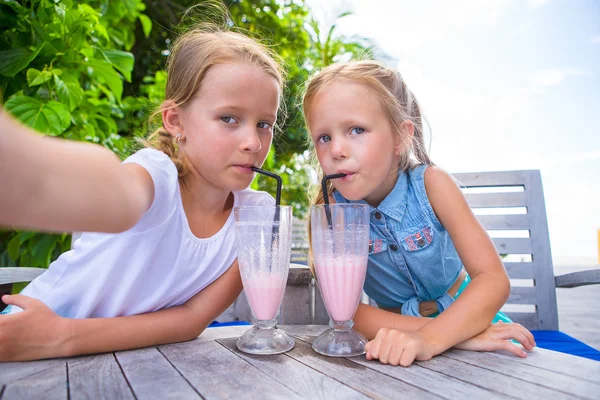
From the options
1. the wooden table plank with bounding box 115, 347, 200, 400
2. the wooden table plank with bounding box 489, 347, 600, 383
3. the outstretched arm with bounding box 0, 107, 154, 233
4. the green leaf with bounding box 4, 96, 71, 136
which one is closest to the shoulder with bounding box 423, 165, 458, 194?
the wooden table plank with bounding box 489, 347, 600, 383

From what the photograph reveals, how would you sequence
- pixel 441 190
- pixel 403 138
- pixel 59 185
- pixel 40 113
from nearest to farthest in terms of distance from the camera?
1. pixel 59 185
2. pixel 441 190
3. pixel 403 138
4. pixel 40 113

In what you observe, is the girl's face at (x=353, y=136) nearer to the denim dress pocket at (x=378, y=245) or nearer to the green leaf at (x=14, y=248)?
the denim dress pocket at (x=378, y=245)

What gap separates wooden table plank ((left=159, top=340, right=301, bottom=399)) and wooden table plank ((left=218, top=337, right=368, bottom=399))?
0.6 inches

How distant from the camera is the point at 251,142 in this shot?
1.18m

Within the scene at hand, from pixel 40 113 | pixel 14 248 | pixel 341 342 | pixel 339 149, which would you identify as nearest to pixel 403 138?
pixel 339 149

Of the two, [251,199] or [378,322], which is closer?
[378,322]

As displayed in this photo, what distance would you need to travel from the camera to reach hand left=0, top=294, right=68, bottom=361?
2.88 feet

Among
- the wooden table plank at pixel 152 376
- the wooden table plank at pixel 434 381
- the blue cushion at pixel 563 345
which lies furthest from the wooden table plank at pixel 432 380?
the blue cushion at pixel 563 345

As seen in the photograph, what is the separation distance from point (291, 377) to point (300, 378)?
0.02 m

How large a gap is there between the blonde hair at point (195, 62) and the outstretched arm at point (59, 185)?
73cm

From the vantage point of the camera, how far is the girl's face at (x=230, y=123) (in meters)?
1.20

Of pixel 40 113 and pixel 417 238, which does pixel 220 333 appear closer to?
pixel 417 238

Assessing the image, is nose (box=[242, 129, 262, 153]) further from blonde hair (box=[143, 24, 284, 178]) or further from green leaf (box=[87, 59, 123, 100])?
green leaf (box=[87, 59, 123, 100])

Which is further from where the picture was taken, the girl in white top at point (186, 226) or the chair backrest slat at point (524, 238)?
the chair backrest slat at point (524, 238)
